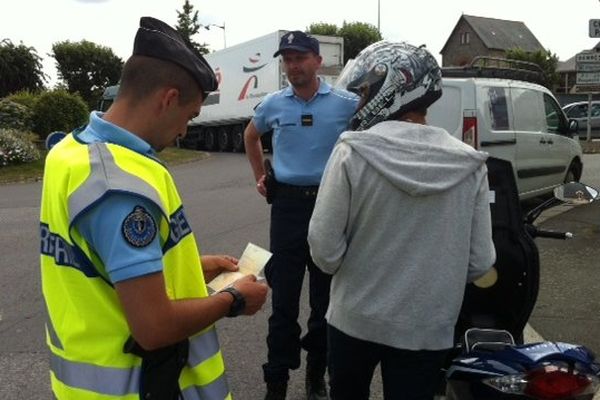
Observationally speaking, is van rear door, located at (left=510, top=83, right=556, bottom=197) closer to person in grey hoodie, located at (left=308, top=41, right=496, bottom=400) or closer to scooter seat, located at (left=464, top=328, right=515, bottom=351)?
scooter seat, located at (left=464, top=328, right=515, bottom=351)

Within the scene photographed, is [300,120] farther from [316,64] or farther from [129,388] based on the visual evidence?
[129,388]

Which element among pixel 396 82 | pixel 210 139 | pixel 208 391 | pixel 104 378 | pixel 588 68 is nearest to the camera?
pixel 104 378

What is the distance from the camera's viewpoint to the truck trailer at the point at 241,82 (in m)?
21.7

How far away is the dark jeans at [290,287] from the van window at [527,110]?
6227 millimetres

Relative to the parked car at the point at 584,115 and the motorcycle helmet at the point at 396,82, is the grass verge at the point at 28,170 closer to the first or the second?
the motorcycle helmet at the point at 396,82

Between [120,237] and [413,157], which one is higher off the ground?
[413,157]

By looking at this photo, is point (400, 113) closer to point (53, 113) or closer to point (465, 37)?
point (53, 113)

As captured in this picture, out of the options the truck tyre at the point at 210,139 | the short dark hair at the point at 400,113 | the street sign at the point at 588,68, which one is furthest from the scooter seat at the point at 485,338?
the truck tyre at the point at 210,139

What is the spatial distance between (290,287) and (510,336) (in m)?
1.41

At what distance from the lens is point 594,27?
7.87 meters

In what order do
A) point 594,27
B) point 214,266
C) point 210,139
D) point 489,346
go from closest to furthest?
point 214,266 → point 489,346 → point 594,27 → point 210,139

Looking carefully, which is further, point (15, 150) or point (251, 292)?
point (15, 150)

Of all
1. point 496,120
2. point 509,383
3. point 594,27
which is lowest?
point 509,383

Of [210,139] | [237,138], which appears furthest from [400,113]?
[210,139]
